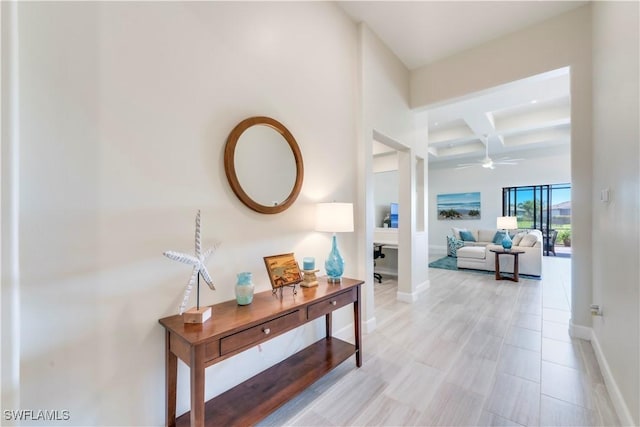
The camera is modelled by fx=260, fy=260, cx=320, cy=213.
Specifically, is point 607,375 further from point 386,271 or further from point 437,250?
point 437,250

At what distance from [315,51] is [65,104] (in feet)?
6.42

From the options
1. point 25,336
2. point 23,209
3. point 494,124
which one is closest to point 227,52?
point 23,209

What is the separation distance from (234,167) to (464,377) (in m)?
2.35

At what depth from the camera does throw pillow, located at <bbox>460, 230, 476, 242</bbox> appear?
7219 millimetres

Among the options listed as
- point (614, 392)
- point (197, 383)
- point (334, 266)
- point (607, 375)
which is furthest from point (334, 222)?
point (607, 375)

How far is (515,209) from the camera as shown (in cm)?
816

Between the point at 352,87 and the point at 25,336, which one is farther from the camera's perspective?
the point at 352,87

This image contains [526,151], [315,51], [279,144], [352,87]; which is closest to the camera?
[279,144]

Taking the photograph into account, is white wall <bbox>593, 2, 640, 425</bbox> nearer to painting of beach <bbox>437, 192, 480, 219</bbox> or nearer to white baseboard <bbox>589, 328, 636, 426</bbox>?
white baseboard <bbox>589, 328, 636, 426</bbox>

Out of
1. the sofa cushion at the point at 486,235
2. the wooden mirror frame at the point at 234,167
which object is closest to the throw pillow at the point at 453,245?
the sofa cushion at the point at 486,235

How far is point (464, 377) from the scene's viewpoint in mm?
2027

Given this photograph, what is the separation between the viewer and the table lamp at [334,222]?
2.17 metres

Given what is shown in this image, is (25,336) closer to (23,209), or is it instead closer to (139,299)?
(139,299)

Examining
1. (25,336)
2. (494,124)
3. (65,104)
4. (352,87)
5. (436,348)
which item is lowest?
(436,348)
